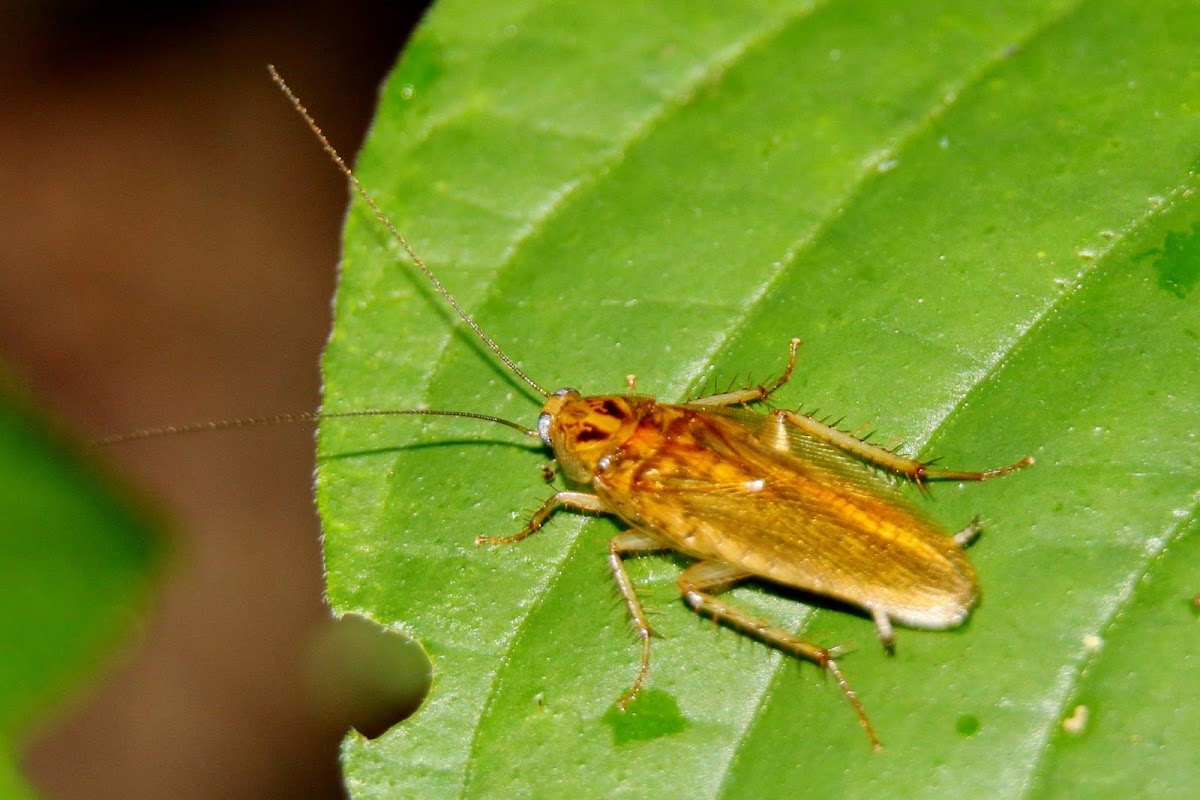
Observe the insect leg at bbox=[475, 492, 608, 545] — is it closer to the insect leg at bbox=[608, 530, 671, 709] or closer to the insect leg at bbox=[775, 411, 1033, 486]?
the insect leg at bbox=[608, 530, 671, 709]

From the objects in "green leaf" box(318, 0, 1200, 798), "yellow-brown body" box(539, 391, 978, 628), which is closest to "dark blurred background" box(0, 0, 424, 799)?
"green leaf" box(318, 0, 1200, 798)

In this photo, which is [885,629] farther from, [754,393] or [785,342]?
[785,342]

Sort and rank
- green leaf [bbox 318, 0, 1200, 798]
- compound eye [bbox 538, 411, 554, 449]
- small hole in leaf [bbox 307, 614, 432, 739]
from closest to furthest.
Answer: green leaf [bbox 318, 0, 1200, 798], compound eye [bbox 538, 411, 554, 449], small hole in leaf [bbox 307, 614, 432, 739]

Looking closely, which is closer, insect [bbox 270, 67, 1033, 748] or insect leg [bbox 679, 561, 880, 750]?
insect leg [bbox 679, 561, 880, 750]

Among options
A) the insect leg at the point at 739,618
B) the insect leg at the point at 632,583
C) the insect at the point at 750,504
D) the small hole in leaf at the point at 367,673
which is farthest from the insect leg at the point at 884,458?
the small hole in leaf at the point at 367,673

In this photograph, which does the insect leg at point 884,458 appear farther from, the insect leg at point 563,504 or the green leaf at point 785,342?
the insect leg at point 563,504

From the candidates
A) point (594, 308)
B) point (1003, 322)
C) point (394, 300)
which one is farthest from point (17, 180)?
point (1003, 322)

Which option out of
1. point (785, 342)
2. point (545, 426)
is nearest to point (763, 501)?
point (785, 342)
